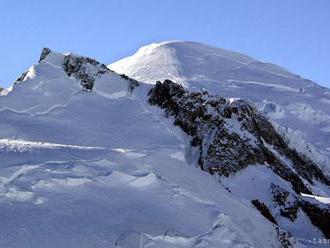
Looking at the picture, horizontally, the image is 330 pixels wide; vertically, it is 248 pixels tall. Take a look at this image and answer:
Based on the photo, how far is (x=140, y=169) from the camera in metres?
18.9

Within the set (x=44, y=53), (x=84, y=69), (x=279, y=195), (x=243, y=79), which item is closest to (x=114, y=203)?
(x=279, y=195)

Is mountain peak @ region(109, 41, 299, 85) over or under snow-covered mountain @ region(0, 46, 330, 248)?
over

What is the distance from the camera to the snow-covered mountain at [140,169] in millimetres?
15492

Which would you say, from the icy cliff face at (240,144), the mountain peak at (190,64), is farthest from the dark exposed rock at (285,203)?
the mountain peak at (190,64)

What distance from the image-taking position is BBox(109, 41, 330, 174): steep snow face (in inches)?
3885

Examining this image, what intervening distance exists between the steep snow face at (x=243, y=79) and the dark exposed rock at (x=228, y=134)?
44.2 metres

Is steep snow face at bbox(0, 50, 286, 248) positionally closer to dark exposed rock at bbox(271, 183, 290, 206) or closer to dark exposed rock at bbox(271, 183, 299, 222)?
dark exposed rock at bbox(271, 183, 299, 222)

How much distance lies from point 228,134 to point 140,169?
14865mm

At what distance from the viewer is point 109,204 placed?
1631cm

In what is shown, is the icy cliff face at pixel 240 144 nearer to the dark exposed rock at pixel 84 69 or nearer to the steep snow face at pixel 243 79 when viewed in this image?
the dark exposed rock at pixel 84 69

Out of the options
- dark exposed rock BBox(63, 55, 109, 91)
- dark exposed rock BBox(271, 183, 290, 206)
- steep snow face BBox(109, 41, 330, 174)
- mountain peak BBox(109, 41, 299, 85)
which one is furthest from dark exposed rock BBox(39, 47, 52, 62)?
mountain peak BBox(109, 41, 299, 85)

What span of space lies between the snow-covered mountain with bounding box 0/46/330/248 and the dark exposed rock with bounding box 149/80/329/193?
8 centimetres

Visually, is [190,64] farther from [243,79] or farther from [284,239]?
[284,239]

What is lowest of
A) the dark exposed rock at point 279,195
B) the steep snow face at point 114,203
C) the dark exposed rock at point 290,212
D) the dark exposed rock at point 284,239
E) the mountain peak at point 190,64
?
the dark exposed rock at point 290,212
